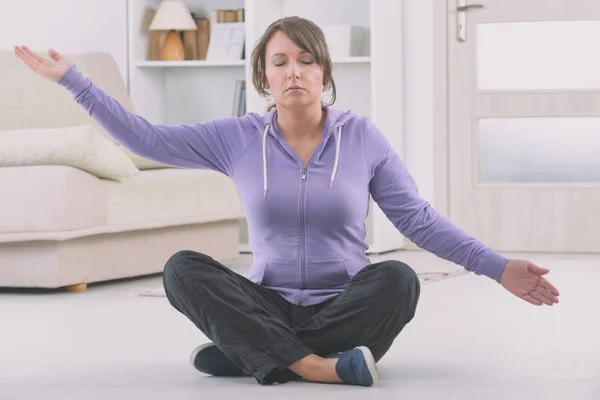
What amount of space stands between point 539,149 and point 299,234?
119 inches

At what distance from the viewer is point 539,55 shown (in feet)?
16.5

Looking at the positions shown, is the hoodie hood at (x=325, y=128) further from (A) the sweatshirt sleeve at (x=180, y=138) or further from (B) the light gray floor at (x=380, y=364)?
(B) the light gray floor at (x=380, y=364)

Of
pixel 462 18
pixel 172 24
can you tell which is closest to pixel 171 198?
pixel 172 24

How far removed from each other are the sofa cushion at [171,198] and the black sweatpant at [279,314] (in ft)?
5.79

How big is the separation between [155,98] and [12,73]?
103cm

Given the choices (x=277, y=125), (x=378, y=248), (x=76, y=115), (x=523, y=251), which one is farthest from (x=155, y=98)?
(x=277, y=125)

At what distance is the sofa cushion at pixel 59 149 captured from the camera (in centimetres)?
369

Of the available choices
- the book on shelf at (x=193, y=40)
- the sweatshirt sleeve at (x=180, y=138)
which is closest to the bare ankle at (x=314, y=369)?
the sweatshirt sleeve at (x=180, y=138)

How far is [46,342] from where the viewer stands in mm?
2752

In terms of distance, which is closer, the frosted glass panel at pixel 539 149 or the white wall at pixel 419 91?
the frosted glass panel at pixel 539 149

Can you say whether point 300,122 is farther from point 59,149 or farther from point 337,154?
point 59,149

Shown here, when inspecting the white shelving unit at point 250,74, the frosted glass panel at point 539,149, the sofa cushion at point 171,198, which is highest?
the white shelving unit at point 250,74

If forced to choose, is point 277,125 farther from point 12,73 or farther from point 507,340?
point 12,73

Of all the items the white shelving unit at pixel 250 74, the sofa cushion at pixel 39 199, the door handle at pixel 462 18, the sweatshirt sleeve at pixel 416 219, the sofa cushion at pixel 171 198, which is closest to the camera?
the sweatshirt sleeve at pixel 416 219
